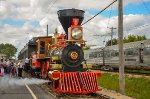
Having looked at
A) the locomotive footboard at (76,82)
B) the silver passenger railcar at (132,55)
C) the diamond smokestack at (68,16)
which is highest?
the diamond smokestack at (68,16)

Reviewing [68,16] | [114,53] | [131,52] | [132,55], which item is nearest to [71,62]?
[68,16]

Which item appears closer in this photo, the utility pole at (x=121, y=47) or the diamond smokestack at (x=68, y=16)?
the diamond smokestack at (x=68, y=16)

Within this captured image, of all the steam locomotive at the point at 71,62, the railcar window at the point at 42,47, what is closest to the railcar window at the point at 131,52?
the railcar window at the point at 42,47

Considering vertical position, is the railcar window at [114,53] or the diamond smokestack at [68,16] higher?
the diamond smokestack at [68,16]

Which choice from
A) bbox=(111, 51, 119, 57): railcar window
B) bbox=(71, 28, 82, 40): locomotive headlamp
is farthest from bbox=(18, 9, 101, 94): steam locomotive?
bbox=(111, 51, 119, 57): railcar window

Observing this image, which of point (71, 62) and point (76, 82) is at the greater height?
point (71, 62)

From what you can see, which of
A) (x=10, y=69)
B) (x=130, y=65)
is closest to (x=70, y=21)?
(x=10, y=69)

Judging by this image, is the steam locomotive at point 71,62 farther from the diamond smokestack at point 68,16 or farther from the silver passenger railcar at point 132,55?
the silver passenger railcar at point 132,55

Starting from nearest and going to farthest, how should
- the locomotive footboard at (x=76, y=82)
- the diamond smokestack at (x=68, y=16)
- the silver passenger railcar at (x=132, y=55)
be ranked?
the locomotive footboard at (x=76, y=82)
the diamond smokestack at (x=68, y=16)
the silver passenger railcar at (x=132, y=55)

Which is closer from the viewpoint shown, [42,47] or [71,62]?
[71,62]

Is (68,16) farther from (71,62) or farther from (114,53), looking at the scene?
(114,53)

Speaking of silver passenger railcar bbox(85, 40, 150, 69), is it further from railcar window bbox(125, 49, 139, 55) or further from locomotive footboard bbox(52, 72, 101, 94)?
locomotive footboard bbox(52, 72, 101, 94)

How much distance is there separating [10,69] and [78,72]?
53.7 ft

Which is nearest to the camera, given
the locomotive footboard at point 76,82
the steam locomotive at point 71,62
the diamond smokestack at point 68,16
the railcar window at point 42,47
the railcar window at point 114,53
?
the locomotive footboard at point 76,82
